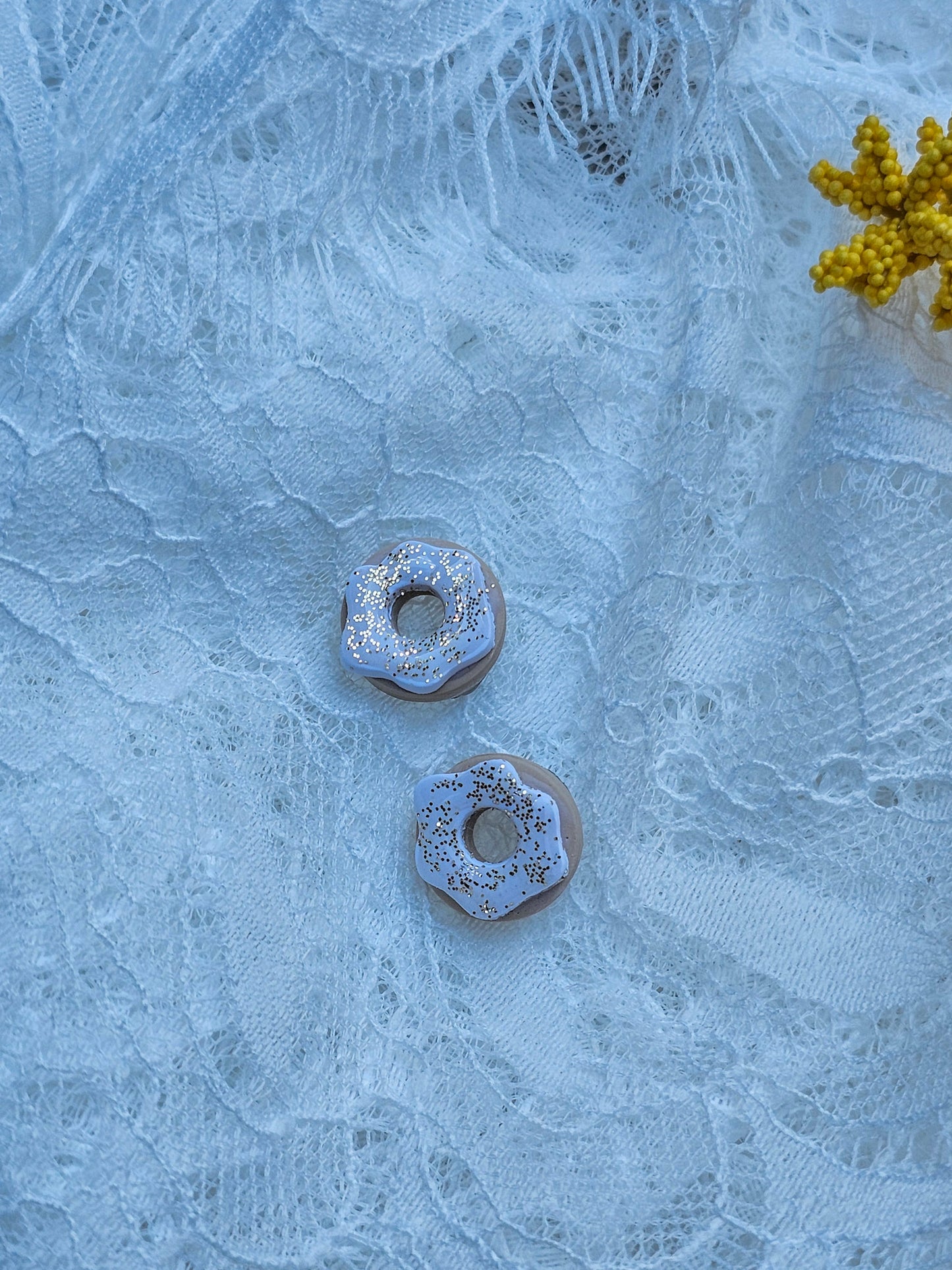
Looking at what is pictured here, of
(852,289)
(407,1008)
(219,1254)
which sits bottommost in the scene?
(219,1254)

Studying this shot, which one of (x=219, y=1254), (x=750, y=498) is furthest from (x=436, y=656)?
(x=219, y=1254)

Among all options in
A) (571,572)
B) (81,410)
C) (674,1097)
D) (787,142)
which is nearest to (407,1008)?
(674,1097)

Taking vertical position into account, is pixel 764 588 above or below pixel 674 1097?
above

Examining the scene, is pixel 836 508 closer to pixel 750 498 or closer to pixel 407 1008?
pixel 750 498

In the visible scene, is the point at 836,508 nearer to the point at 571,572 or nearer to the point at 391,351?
the point at 571,572

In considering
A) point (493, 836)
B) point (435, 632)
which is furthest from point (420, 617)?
point (493, 836)

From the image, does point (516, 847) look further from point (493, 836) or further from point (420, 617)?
point (420, 617)
